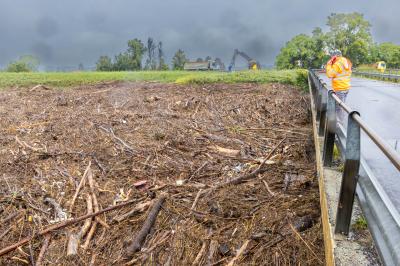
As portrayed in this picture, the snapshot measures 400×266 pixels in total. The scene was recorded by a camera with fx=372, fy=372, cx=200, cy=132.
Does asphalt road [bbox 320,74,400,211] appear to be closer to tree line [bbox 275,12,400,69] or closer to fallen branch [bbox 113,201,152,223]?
fallen branch [bbox 113,201,152,223]

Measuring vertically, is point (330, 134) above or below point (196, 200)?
above

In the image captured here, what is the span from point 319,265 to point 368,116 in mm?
6486

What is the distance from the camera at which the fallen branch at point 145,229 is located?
4456 millimetres

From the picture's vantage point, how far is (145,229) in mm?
4746

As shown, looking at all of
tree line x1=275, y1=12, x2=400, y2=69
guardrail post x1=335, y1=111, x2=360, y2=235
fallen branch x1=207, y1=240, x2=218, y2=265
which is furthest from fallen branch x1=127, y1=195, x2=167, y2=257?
tree line x1=275, y1=12, x2=400, y2=69

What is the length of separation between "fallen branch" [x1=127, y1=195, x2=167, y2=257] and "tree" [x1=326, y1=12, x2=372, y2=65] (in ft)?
276

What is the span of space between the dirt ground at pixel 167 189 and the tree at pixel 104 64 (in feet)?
278

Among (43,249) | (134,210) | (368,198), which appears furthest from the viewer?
(134,210)

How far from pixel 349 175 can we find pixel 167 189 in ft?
11.5

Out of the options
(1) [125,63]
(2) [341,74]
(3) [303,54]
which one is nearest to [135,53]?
(1) [125,63]

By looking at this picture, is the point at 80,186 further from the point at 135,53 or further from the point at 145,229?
the point at 135,53

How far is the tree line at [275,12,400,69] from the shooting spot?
82.4m

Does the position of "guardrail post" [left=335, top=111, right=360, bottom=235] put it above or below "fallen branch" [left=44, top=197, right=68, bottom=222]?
above

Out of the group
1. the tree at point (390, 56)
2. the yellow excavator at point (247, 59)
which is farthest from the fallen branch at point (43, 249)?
the tree at point (390, 56)
